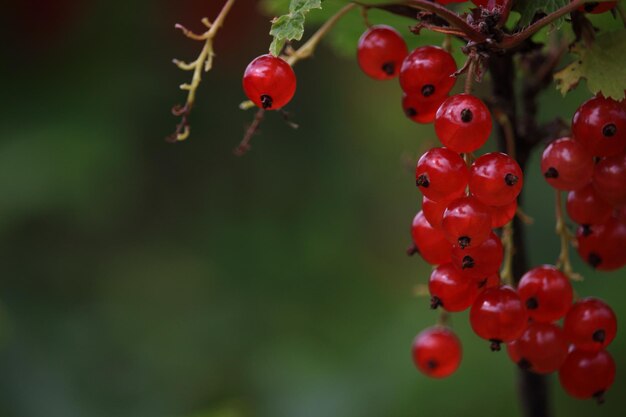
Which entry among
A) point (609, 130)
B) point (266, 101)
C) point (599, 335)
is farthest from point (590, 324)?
point (266, 101)

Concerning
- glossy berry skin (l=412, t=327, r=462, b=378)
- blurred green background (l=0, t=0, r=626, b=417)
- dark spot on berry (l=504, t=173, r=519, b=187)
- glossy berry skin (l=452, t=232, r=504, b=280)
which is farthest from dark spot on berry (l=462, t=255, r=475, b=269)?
blurred green background (l=0, t=0, r=626, b=417)

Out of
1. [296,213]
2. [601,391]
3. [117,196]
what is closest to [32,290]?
[117,196]

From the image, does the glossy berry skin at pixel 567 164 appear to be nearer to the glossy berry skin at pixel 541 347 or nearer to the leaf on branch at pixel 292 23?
the glossy berry skin at pixel 541 347

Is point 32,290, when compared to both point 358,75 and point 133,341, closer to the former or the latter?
point 133,341

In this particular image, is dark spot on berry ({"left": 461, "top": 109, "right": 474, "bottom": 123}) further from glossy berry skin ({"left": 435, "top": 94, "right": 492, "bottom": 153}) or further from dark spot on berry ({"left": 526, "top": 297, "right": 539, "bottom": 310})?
dark spot on berry ({"left": 526, "top": 297, "right": 539, "bottom": 310})

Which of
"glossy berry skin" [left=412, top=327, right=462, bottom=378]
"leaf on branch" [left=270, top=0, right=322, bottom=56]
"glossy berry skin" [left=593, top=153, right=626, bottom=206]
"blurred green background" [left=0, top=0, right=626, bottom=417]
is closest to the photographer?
"leaf on branch" [left=270, top=0, right=322, bottom=56]

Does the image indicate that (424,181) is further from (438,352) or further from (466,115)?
(438,352)
